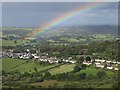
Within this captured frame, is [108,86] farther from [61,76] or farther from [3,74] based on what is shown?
[3,74]

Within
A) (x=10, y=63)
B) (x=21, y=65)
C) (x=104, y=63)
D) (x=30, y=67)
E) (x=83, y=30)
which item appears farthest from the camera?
(x=83, y=30)

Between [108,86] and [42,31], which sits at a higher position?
[42,31]

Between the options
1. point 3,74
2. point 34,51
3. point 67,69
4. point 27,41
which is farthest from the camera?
point 27,41

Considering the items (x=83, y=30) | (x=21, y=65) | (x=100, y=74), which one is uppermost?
(x=83, y=30)

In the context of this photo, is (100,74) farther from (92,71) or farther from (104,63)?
(104,63)

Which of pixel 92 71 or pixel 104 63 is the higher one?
pixel 104 63

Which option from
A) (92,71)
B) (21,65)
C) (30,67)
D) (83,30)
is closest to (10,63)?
(21,65)

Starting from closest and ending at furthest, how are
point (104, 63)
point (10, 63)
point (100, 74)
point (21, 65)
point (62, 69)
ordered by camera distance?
1. point (100, 74)
2. point (62, 69)
3. point (104, 63)
4. point (21, 65)
5. point (10, 63)

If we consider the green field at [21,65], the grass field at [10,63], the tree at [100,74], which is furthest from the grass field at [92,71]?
the grass field at [10,63]

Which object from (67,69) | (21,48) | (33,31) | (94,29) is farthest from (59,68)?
(94,29)

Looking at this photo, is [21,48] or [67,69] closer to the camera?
[67,69]
